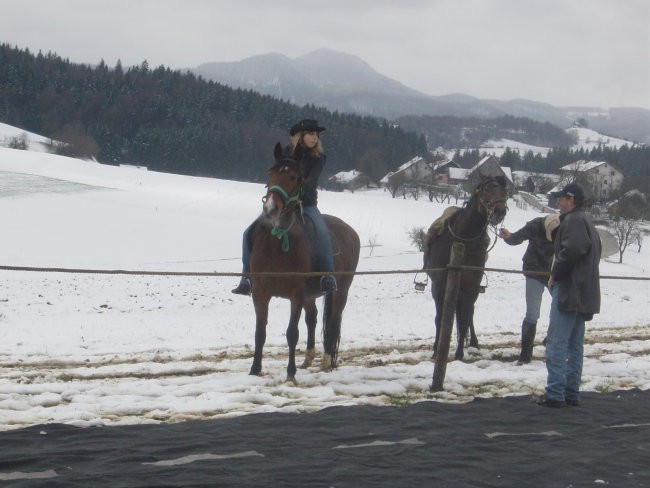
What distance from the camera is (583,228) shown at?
24.8 feet

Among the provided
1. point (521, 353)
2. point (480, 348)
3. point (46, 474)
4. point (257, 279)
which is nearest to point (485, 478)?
point (46, 474)

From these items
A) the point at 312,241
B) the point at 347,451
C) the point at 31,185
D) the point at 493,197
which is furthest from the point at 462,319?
the point at 31,185

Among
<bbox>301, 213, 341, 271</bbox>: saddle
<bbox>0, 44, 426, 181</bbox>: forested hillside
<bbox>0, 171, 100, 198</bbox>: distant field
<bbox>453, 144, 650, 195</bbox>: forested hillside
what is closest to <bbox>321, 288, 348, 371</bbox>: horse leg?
<bbox>301, 213, 341, 271</bbox>: saddle

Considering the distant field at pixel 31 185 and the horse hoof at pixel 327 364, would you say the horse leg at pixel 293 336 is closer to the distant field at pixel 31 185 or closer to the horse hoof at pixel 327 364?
the horse hoof at pixel 327 364

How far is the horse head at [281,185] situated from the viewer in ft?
25.7

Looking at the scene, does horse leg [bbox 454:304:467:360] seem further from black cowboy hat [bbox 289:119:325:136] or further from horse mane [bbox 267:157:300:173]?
horse mane [bbox 267:157:300:173]

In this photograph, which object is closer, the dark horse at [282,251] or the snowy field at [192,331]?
the snowy field at [192,331]

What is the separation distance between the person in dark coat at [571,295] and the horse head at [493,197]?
1868 millimetres

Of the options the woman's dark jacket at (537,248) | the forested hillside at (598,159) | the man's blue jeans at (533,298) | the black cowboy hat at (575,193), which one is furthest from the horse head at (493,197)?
the forested hillside at (598,159)

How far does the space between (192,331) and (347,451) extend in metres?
10.1

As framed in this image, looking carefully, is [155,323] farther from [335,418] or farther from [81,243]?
[81,243]

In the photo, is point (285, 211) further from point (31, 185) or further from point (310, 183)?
point (31, 185)

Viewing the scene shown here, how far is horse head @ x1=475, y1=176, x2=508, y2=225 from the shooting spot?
9688 millimetres

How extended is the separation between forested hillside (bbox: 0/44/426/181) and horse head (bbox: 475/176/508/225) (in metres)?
104
